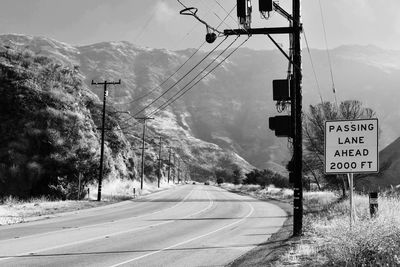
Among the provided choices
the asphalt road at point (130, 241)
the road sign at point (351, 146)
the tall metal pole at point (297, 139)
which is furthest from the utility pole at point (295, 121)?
the road sign at point (351, 146)

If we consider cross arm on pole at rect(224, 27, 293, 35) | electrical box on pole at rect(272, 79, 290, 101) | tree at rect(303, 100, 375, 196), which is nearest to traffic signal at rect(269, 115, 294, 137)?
electrical box on pole at rect(272, 79, 290, 101)

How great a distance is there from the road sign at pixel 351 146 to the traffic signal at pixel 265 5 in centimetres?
492

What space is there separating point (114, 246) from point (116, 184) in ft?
120

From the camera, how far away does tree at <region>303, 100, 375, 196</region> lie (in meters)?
36.0

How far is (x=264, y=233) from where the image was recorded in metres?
18.4

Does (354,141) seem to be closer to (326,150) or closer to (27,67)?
(326,150)

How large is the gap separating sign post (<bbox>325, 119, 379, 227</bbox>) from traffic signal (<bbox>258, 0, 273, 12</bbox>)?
16.1 ft

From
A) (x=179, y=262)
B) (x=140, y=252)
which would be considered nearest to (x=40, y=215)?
(x=140, y=252)

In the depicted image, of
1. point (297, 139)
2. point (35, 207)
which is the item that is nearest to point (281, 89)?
point (297, 139)

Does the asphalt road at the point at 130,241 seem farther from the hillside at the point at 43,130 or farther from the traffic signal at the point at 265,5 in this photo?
the hillside at the point at 43,130

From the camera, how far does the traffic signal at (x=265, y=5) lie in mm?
14211

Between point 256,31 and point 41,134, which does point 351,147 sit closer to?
point 256,31

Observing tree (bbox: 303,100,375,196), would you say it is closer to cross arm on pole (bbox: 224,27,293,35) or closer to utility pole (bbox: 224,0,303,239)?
utility pole (bbox: 224,0,303,239)

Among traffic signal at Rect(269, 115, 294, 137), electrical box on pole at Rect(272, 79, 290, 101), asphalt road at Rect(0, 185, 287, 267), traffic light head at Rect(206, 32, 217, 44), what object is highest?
traffic light head at Rect(206, 32, 217, 44)
